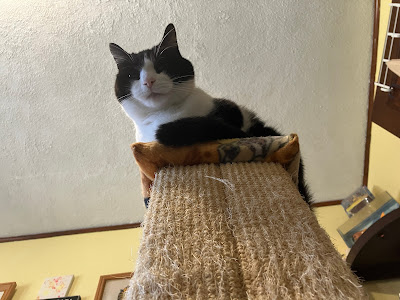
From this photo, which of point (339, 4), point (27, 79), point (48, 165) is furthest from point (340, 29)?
point (48, 165)

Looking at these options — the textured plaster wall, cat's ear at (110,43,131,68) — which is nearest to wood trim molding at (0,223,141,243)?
the textured plaster wall

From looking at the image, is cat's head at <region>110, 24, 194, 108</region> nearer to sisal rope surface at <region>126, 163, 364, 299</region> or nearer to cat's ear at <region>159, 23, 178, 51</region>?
cat's ear at <region>159, 23, 178, 51</region>

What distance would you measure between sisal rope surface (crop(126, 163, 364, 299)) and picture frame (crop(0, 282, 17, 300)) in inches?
50.9

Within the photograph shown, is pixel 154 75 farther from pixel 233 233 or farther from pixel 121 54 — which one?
pixel 233 233

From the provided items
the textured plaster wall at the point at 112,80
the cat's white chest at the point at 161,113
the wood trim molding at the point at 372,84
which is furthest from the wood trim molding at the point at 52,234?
the wood trim molding at the point at 372,84

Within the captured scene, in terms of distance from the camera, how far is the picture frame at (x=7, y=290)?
1.52m

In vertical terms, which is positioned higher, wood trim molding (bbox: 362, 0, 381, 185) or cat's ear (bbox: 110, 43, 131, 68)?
cat's ear (bbox: 110, 43, 131, 68)

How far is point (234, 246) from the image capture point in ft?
1.80

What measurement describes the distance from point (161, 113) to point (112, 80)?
32.2 inches

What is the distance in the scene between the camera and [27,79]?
1.56m

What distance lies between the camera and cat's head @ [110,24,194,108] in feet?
2.85

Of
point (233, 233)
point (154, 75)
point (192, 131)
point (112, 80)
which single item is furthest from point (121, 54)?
point (112, 80)

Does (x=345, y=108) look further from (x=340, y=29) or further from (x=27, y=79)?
(x=27, y=79)

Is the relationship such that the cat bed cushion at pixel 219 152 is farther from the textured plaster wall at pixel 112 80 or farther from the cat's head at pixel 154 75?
the textured plaster wall at pixel 112 80
